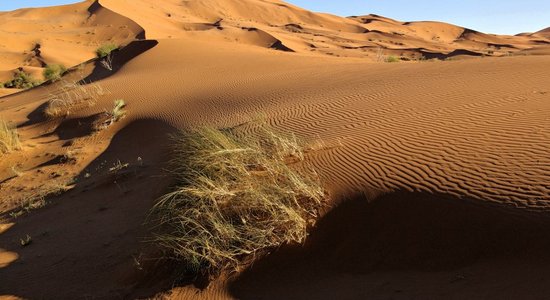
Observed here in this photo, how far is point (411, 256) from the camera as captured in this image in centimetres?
454

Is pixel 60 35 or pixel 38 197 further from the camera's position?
pixel 60 35

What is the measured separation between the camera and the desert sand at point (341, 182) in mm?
4414

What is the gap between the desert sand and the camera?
14.5 ft

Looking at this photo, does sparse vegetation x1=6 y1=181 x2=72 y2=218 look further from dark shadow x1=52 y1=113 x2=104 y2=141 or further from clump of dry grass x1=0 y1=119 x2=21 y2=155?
dark shadow x1=52 y1=113 x2=104 y2=141

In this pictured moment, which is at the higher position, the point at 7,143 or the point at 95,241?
the point at 95,241

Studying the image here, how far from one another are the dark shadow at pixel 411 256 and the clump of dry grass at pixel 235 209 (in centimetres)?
25

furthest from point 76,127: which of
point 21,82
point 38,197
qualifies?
point 21,82

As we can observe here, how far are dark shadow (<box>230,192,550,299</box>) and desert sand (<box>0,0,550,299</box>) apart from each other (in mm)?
15

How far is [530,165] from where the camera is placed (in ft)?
17.2

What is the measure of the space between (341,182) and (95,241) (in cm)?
345

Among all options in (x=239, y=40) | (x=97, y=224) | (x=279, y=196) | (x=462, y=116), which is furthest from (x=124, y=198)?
(x=239, y=40)

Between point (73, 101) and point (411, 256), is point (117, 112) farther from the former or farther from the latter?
A: point (411, 256)

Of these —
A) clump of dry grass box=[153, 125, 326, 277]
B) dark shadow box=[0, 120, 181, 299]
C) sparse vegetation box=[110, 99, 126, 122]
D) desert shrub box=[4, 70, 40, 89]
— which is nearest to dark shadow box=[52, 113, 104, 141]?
sparse vegetation box=[110, 99, 126, 122]

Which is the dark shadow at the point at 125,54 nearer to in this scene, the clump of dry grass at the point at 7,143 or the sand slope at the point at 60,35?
the clump of dry grass at the point at 7,143
